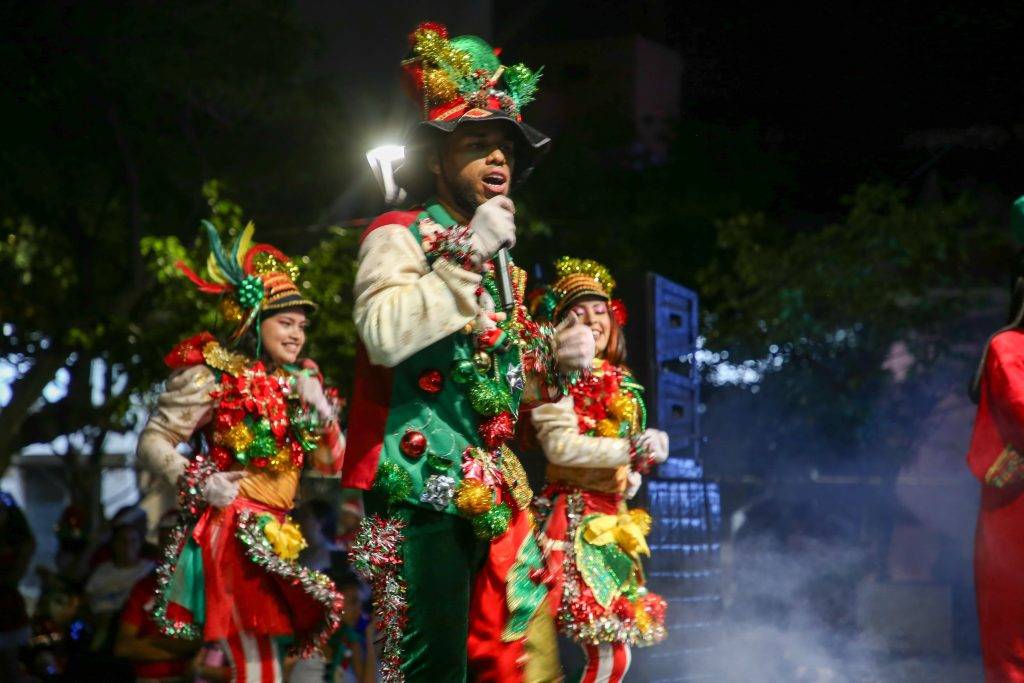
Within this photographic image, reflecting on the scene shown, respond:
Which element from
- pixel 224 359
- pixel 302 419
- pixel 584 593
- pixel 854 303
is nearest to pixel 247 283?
pixel 224 359

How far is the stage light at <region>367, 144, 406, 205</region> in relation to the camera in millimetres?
3895

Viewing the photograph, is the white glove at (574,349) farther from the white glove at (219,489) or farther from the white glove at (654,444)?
the white glove at (219,489)

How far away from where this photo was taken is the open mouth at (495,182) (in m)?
3.55

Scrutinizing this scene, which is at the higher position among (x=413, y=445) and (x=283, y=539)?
(x=413, y=445)

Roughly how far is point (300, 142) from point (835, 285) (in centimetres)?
476

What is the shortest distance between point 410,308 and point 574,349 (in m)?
0.68

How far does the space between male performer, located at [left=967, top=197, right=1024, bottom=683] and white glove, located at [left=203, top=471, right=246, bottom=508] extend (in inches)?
106

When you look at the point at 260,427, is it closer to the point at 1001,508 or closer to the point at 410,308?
the point at 410,308

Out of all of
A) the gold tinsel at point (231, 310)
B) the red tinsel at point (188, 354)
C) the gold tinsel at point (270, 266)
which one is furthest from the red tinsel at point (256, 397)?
the gold tinsel at point (270, 266)

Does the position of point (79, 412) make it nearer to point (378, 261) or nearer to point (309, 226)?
point (309, 226)

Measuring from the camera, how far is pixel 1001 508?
4859mm

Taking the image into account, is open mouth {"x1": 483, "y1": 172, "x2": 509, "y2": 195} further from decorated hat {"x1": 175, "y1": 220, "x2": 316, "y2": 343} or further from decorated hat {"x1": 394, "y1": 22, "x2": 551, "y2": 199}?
decorated hat {"x1": 175, "y1": 220, "x2": 316, "y2": 343}

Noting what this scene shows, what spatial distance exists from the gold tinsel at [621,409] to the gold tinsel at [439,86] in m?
2.09

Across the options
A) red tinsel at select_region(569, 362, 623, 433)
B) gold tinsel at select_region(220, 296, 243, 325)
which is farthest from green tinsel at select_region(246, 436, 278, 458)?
red tinsel at select_region(569, 362, 623, 433)
